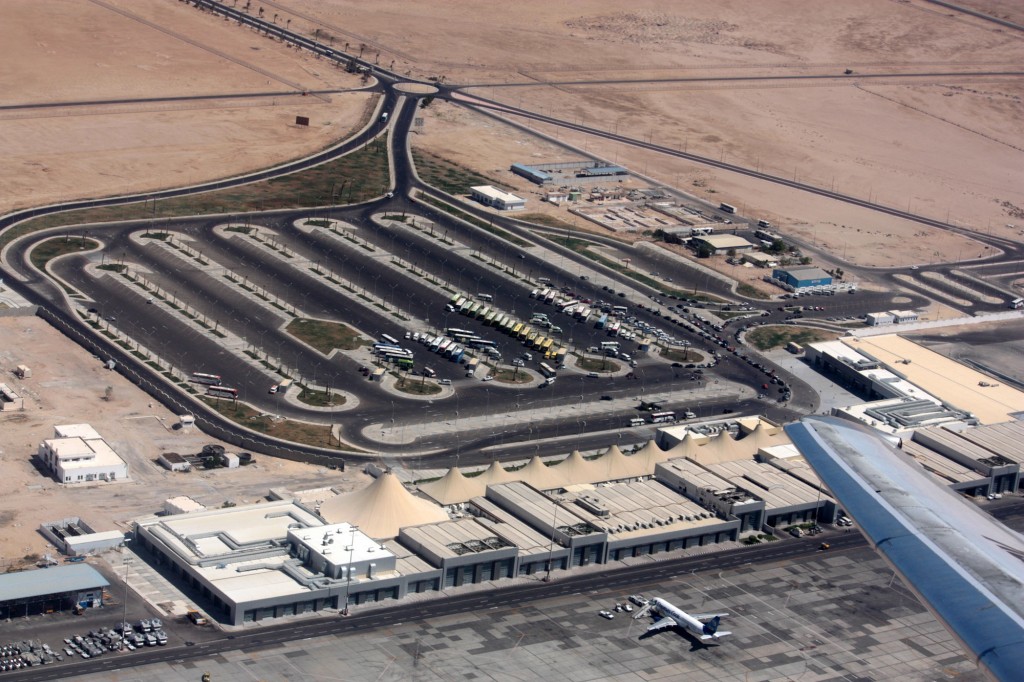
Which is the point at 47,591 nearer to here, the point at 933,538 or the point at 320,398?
the point at 320,398

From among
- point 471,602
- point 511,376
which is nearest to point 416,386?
point 511,376

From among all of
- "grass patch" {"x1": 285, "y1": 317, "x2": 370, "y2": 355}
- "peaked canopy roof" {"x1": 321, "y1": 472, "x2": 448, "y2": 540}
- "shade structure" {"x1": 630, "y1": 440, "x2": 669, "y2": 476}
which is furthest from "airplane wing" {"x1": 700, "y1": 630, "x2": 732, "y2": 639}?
"grass patch" {"x1": 285, "y1": 317, "x2": 370, "y2": 355}

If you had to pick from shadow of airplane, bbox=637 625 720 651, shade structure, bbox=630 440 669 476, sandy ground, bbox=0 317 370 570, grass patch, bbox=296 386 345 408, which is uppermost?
shade structure, bbox=630 440 669 476

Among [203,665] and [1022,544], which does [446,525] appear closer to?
[203,665]

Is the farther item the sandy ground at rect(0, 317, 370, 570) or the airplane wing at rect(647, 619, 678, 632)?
the sandy ground at rect(0, 317, 370, 570)

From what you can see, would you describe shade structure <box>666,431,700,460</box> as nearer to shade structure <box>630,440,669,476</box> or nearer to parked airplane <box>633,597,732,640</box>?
shade structure <box>630,440,669,476</box>

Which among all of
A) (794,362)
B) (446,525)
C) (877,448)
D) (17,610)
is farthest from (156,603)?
(794,362)

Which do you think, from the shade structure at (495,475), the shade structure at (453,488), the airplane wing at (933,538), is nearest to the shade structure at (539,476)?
the shade structure at (495,475)
